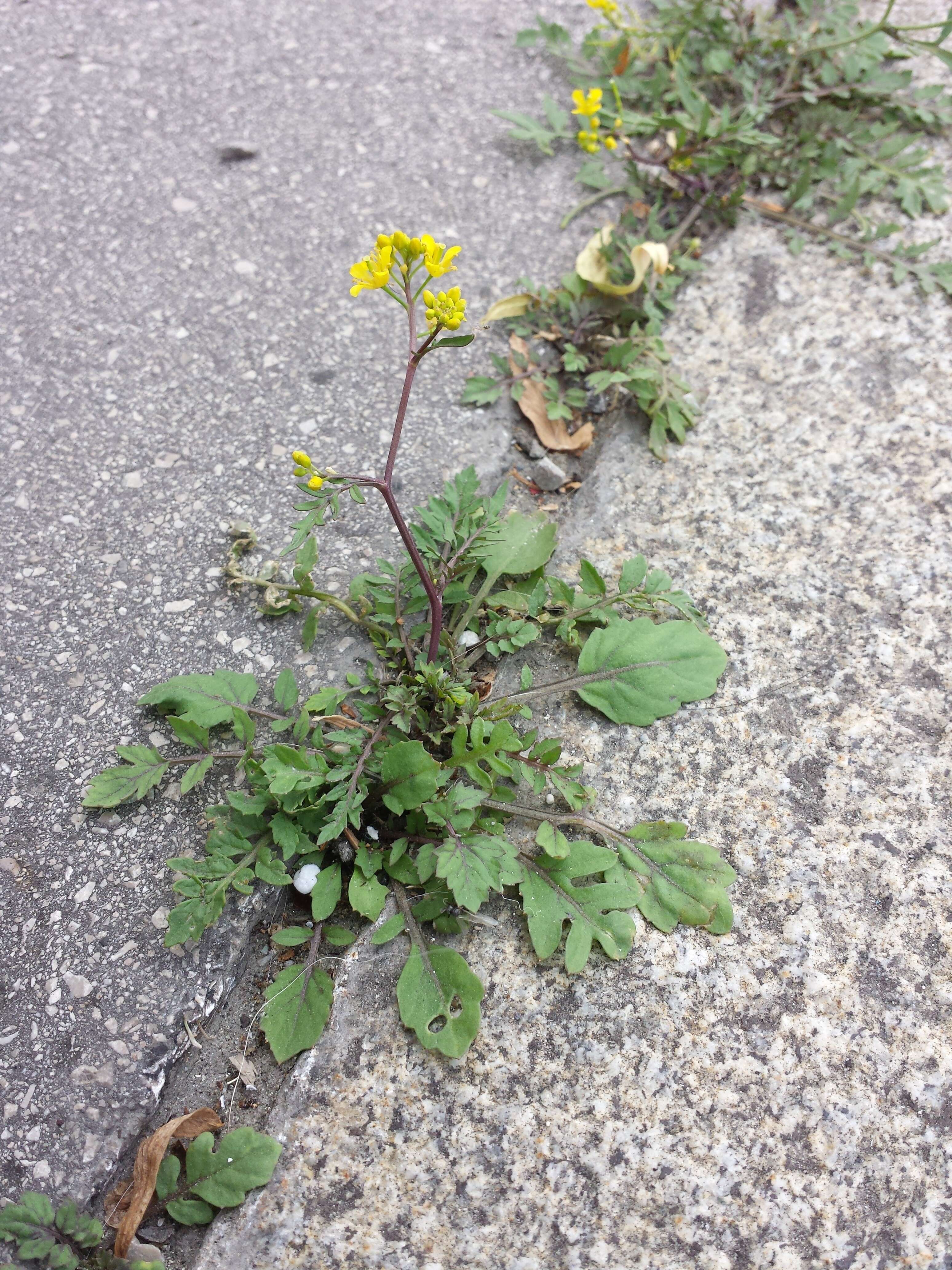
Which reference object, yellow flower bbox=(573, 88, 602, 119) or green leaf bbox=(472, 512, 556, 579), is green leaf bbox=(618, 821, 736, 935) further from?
yellow flower bbox=(573, 88, 602, 119)

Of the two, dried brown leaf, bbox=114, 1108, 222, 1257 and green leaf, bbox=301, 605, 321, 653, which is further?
green leaf, bbox=301, 605, 321, 653

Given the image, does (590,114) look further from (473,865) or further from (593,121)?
(473,865)

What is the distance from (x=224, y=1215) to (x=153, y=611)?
4.08ft

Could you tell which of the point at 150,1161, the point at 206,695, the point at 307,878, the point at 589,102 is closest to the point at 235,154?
the point at 589,102

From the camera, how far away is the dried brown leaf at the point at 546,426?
7.76ft

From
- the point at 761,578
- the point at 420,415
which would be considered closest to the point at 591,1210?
the point at 761,578

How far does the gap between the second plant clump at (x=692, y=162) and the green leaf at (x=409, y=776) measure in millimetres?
1065

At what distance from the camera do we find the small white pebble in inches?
67.7

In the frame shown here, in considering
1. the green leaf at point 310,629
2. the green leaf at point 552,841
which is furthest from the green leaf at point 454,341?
the green leaf at point 552,841

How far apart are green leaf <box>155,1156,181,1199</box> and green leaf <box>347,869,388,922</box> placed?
510 mm

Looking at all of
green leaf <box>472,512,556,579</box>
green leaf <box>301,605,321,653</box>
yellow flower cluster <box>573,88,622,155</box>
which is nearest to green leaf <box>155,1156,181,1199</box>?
green leaf <box>301,605,321,653</box>

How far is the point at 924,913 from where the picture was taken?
1698 millimetres

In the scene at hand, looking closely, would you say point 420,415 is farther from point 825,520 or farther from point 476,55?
point 476,55

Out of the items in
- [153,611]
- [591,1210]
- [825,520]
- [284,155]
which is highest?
[284,155]
